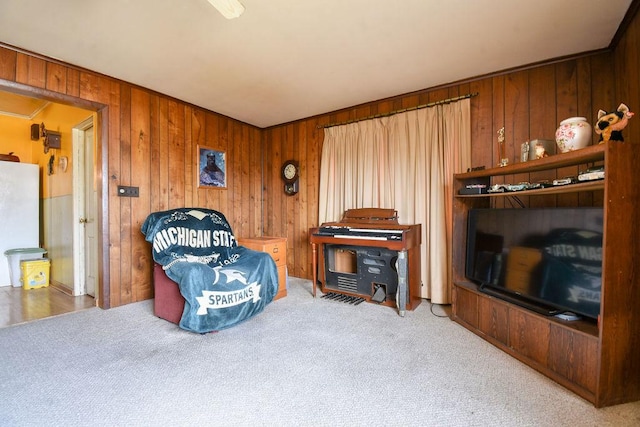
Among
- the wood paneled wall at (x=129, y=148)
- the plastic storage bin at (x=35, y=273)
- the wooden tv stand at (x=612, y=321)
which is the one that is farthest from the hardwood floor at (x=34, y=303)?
the wooden tv stand at (x=612, y=321)

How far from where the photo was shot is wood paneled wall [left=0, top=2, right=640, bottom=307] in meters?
2.39

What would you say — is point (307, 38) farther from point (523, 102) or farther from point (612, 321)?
point (612, 321)

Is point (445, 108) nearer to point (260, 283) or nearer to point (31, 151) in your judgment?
point (260, 283)

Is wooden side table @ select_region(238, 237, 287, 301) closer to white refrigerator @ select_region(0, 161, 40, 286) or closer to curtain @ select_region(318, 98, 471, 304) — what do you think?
curtain @ select_region(318, 98, 471, 304)

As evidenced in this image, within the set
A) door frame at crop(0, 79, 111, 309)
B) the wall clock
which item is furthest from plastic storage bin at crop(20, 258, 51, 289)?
the wall clock

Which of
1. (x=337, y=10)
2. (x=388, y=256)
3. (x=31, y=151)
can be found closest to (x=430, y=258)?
(x=388, y=256)

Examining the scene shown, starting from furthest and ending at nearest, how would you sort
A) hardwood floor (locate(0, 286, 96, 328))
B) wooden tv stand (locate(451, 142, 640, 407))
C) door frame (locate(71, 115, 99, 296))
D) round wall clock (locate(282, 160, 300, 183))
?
round wall clock (locate(282, 160, 300, 183)) < door frame (locate(71, 115, 99, 296)) < hardwood floor (locate(0, 286, 96, 328)) < wooden tv stand (locate(451, 142, 640, 407))

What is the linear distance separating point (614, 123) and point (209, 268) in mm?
2792

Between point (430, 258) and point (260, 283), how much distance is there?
5.92 feet

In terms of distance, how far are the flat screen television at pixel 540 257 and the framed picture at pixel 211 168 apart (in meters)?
3.11

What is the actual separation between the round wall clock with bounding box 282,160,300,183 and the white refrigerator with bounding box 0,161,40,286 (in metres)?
3.51

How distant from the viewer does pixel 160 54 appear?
243 centimetres

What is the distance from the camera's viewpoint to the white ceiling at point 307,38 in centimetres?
188

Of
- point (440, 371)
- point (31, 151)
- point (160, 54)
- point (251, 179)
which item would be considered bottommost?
point (440, 371)
